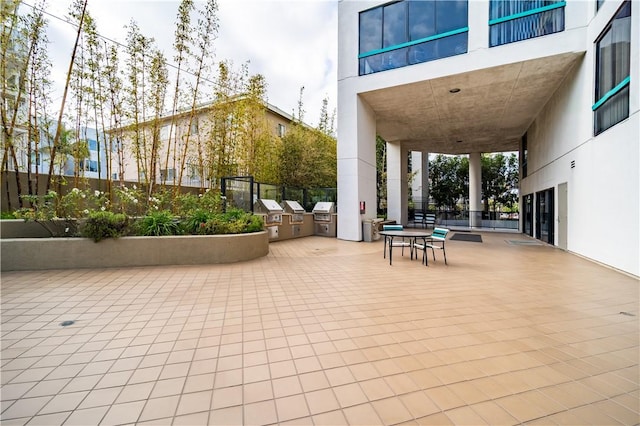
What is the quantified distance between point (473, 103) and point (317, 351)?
10.4 m

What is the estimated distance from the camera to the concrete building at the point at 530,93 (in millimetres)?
5141

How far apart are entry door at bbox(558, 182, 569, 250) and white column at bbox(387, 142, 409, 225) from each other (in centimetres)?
676

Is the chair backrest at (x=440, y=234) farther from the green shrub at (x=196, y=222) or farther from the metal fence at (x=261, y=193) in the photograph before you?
the green shrub at (x=196, y=222)

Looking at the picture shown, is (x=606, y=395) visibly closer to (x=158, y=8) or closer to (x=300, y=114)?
(x=158, y=8)

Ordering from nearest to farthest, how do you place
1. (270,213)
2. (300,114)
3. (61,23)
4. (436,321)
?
(436,321) → (61,23) → (270,213) → (300,114)

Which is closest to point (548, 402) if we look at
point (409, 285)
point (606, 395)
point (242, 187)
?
point (606, 395)

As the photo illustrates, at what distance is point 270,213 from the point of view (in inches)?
340

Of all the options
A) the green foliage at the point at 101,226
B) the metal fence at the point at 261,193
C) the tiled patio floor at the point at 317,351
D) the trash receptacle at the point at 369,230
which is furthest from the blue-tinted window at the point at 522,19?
the green foliage at the point at 101,226

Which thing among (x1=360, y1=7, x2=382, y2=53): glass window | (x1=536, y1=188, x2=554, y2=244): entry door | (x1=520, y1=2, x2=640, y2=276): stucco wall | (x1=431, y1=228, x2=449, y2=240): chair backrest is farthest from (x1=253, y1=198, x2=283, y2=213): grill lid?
(x1=536, y1=188, x2=554, y2=244): entry door

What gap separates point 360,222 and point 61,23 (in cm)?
894

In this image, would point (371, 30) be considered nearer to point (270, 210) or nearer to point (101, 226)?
point (270, 210)

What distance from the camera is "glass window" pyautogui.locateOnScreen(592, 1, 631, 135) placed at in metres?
4.92

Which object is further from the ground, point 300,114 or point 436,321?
point 300,114

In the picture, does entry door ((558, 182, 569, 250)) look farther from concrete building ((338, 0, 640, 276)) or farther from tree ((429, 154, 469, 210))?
tree ((429, 154, 469, 210))
